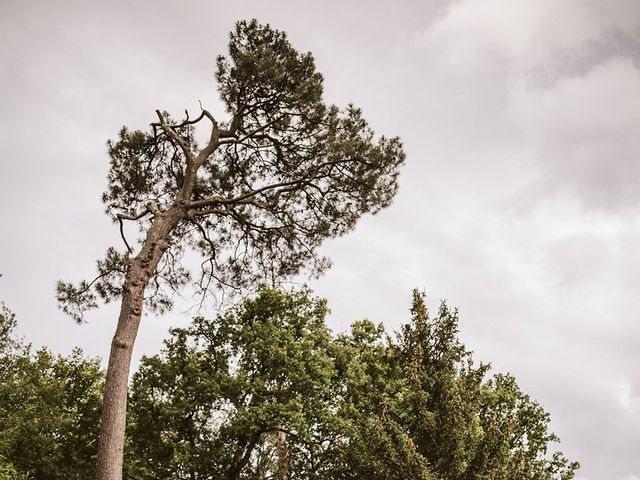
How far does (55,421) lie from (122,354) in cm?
1204

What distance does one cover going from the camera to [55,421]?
19.1 metres

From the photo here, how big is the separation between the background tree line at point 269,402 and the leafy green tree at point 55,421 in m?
0.05

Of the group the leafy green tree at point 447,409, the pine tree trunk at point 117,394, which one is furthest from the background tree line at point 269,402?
the pine tree trunk at point 117,394

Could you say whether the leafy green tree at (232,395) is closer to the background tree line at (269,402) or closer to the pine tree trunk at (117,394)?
the background tree line at (269,402)

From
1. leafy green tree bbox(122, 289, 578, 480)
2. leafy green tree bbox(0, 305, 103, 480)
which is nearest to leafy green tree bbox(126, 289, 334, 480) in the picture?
leafy green tree bbox(122, 289, 578, 480)

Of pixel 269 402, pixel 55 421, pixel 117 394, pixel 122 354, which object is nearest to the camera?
pixel 117 394

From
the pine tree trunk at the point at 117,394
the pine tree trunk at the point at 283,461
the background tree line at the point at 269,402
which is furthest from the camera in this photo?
the pine tree trunk at the point at 283,461

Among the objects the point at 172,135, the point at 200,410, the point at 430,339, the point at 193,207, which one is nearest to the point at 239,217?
the point at 193,207

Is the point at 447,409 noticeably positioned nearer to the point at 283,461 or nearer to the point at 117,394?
the point at 117,394

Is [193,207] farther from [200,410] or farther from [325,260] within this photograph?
[200,410]

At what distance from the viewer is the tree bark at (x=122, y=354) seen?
8.80m

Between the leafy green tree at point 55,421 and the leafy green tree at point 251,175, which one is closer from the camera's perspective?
the leafy green tree at point 251,175

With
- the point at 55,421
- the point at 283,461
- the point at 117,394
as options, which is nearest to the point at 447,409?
the point at 117,394

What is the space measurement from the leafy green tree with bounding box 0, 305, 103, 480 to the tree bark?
31.9 feet
